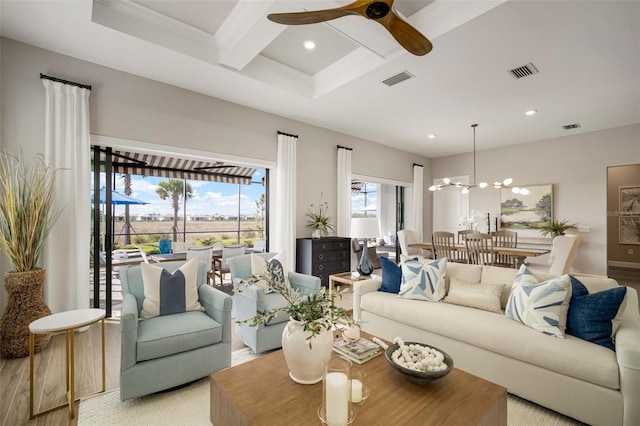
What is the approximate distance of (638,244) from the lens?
679 centimetres

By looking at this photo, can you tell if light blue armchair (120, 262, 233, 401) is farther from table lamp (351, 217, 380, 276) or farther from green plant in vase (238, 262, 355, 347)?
table lamp (351, 217, 380, 276)

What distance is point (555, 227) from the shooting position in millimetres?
5699

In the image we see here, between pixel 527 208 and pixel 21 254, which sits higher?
pixel 527 208

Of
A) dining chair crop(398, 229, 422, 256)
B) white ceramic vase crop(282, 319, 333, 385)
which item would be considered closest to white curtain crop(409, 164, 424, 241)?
dining chair crop(398, 229, 422, 256)

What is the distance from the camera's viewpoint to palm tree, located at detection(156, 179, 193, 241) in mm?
7357

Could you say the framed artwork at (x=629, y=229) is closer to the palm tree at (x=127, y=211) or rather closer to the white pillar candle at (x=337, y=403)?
the white pillar candle at (x=337, y=403)

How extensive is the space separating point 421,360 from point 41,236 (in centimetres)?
352

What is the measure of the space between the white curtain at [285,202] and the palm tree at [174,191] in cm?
380

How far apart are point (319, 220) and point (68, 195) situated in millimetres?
3463

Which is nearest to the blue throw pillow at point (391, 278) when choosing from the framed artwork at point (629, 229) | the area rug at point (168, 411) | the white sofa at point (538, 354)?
the white sofa at point (538, 354)

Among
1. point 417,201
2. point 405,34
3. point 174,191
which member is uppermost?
point 405,34

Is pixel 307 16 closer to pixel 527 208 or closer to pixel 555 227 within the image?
pixel 555 227

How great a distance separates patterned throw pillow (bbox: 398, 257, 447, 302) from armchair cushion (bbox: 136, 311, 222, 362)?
1.83 metres

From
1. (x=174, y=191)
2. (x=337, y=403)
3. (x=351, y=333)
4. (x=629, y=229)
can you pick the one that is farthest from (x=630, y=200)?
(x=174, y=191)
